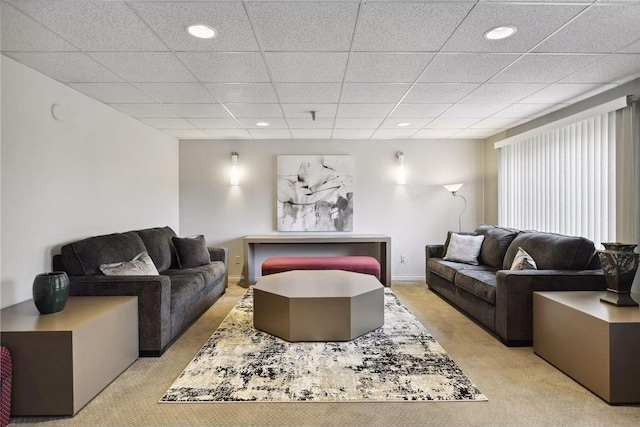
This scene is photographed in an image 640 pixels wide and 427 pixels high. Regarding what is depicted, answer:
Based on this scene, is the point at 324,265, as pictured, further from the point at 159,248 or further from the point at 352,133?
the point at 159,248

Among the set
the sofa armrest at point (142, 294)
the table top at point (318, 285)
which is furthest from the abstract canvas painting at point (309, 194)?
the sofa armrest at point (142, 294)

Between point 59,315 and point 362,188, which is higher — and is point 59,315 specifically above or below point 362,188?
below

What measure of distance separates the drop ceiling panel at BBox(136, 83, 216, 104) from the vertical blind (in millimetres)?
3869

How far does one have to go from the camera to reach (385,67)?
276 centimetres

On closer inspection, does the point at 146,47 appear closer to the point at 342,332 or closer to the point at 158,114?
the point at 158,114

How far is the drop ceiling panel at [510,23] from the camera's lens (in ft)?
6.35

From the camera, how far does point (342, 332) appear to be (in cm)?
306

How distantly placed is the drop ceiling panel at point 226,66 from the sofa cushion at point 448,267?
3.06m

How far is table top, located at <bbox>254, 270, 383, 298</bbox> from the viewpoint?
3156 mm

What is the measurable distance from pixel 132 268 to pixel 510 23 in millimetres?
3452

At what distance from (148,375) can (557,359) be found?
303cm

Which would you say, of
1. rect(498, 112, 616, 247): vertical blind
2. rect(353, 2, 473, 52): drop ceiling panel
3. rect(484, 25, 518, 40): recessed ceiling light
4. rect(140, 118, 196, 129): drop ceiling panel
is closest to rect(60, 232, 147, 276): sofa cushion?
rect(140, 118, 196, 129): drop ceiling panel

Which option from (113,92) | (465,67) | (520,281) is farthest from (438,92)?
(113,92)

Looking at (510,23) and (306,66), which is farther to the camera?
(306,66)
